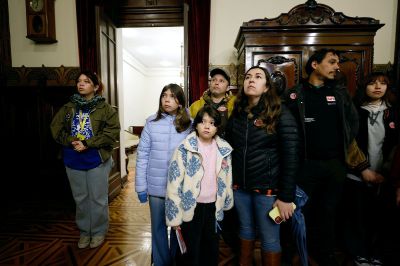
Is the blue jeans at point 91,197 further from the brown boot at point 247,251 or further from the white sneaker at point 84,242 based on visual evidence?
the brown boot at point 247,251

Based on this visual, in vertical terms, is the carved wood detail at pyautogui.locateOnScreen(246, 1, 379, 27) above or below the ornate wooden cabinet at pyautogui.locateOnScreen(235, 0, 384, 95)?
above

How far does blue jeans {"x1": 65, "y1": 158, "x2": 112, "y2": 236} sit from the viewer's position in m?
2.21

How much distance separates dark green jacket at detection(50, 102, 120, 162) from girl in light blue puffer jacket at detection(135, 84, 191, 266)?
69 cm

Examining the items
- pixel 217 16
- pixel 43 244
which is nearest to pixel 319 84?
pixel 217 16

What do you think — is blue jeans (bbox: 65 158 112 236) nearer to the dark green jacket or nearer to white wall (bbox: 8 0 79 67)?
the dark green jacket

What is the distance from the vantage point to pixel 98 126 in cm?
224

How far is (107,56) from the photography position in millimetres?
3482

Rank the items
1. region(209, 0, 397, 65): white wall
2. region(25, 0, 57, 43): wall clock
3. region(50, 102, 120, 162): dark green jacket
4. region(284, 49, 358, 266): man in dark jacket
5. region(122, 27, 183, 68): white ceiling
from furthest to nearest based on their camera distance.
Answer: region(122, 27, 183, 68): white ceiling
region(25, 0, 57, 43): wall clock
region(209, 0, 397, 65): white wall
region(50, 102, 120, 162): dark green jacket
region(284, 49, 358, 266): man in dark jacket

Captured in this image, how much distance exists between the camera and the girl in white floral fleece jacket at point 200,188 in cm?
148

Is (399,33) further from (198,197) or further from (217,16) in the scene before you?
(198,197)

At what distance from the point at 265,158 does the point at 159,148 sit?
2.23 feet

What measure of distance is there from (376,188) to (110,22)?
3699 millimetres

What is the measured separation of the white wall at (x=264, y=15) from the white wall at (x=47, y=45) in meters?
2.00

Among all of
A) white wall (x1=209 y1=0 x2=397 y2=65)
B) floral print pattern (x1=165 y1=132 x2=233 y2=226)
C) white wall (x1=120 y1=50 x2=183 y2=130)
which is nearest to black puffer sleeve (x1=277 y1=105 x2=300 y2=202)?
floral print pattern (x1=165 y1=132 x2=233 y2=226)
